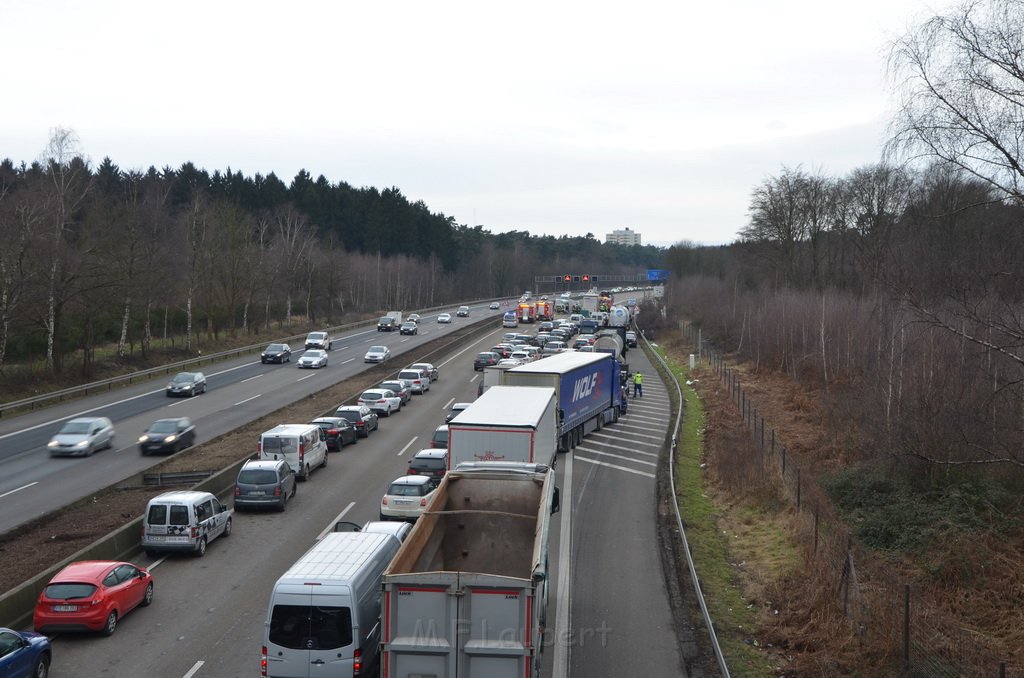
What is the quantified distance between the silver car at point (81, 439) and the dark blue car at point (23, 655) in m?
20.8

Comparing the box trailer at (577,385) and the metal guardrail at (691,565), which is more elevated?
the box trailer at (577,385)

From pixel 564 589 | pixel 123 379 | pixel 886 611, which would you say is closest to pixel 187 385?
pixel 123 379

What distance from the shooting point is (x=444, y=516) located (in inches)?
579

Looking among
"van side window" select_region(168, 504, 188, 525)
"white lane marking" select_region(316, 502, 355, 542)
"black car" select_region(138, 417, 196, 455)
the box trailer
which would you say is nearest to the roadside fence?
the box trailer

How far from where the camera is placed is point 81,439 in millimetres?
31891

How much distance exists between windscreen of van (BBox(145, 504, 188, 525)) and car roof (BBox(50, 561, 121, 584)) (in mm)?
3503

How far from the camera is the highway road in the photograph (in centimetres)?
2678

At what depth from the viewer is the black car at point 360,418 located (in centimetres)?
3556

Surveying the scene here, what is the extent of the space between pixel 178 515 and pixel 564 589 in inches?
348

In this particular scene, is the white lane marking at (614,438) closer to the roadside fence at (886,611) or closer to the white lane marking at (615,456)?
the white lane marking at (615,456)

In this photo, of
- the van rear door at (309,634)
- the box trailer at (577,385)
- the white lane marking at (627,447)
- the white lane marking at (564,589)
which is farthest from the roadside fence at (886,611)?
the white lane marking at (627,447)

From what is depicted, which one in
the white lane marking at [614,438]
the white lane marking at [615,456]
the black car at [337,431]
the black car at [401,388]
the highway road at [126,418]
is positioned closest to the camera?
the highway road at [126,418]

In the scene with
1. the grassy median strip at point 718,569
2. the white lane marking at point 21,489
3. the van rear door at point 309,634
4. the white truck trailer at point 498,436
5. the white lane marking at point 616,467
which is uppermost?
the white truck trailer at point 498,436

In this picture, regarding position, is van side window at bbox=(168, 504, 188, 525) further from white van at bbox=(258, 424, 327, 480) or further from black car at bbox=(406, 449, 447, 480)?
black car at bbox=(406, 449, 447, 480)
